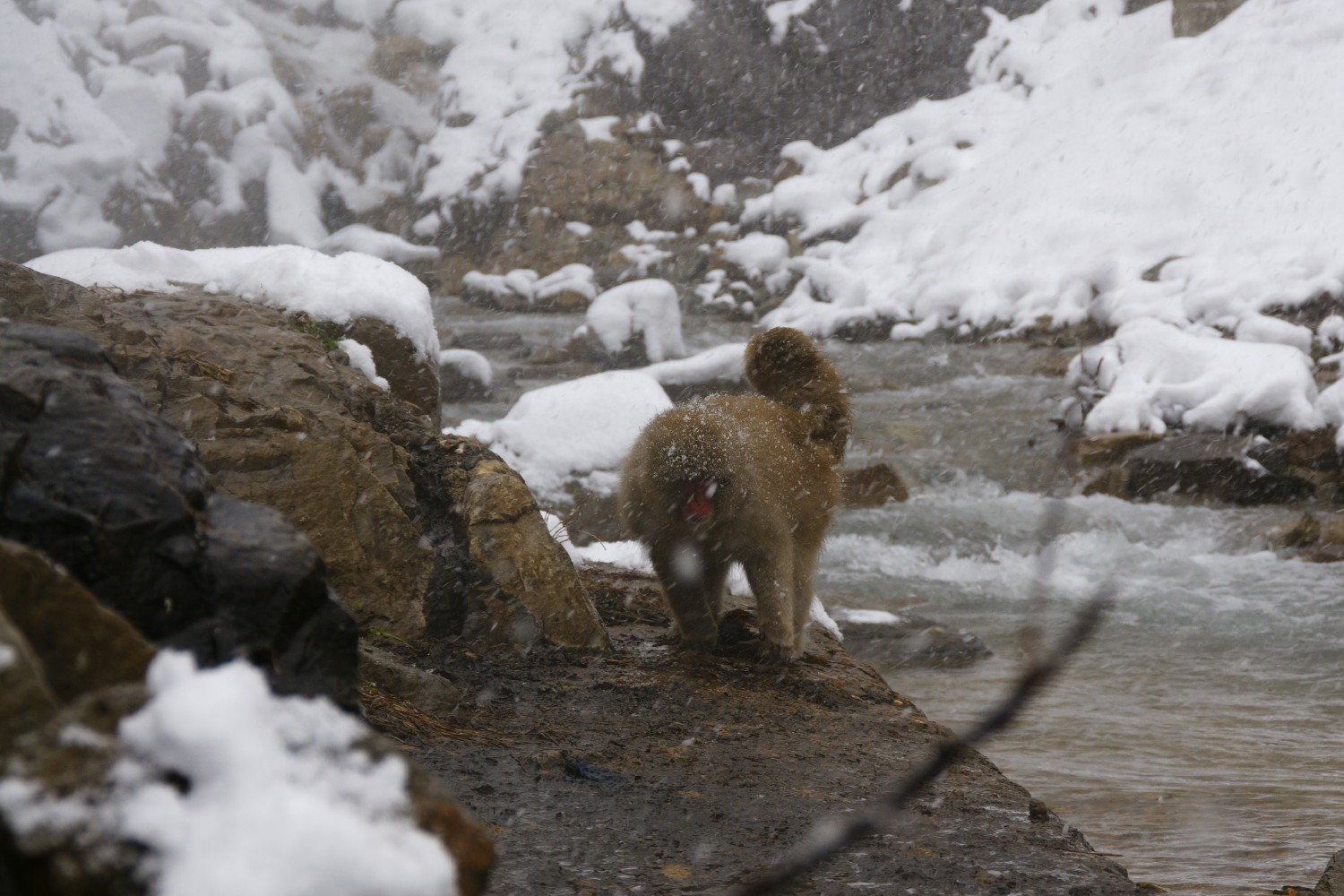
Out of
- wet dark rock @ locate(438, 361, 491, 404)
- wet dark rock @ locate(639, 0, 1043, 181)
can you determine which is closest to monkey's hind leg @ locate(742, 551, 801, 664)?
wet dark rock @ locate(438, 361, 491, 404)

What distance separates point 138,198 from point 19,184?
2885mm

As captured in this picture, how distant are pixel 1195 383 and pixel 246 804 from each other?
37.4 feet

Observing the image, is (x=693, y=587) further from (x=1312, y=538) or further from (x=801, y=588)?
(x=1312, y=538)

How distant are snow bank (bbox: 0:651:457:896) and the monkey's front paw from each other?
313 cm

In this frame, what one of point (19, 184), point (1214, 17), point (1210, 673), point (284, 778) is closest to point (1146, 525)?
point (1210, 673)

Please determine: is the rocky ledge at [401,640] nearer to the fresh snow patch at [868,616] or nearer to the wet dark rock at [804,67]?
the fresh snow patch at [868,616]

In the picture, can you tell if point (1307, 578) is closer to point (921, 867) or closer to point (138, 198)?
point (921, 867)

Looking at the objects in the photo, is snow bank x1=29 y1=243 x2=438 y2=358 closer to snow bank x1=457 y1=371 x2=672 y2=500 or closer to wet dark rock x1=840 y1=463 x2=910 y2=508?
snow bank x1=457 y1=371 x2=672 y2=500

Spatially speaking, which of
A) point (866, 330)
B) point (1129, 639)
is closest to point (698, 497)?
point (1129, 639)

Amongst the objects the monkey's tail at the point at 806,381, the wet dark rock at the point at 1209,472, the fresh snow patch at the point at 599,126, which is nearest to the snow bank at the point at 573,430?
the monkey's tail at the point at 806,381

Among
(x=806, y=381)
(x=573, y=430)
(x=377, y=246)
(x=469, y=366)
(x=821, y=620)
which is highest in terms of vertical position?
(x=806, y=381)

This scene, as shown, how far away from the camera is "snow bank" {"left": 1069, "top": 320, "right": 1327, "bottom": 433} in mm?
9742

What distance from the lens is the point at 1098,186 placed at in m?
17.2

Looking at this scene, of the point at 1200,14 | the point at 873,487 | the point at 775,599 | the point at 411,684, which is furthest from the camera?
the point at 1200,14
